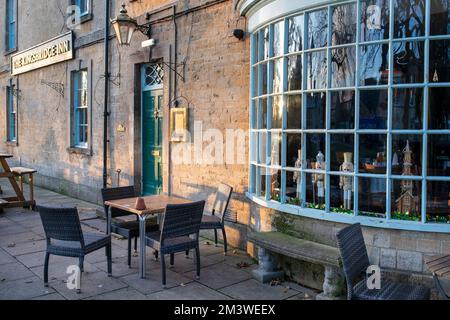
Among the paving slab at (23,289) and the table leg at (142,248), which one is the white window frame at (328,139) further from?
the paving slab at (23,289)

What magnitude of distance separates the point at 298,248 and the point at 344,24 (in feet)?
8.21

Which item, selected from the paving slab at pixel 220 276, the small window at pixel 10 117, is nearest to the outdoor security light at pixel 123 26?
the paving slab at pixel 220 276

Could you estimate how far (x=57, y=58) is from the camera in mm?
12500

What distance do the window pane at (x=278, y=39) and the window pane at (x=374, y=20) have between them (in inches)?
45.4

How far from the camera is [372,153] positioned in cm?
467

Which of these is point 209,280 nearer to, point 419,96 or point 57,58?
point 419,96

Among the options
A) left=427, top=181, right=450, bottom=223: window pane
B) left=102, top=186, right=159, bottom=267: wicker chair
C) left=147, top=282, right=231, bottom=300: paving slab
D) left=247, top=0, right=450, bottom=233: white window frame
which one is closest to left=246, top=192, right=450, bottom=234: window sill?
left=247, top=0, right=450, bottom=233: white window frame

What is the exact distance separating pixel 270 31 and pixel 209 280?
10.7 feet

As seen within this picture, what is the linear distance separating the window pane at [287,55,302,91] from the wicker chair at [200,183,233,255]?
1870mm

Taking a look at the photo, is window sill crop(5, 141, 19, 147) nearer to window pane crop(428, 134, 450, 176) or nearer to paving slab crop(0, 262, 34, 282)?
paving slab crop(0, 262, 34, 282)

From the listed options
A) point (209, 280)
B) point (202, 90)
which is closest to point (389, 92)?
point (209, 280)

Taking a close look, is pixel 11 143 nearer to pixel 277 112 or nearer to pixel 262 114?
pixel 262 114

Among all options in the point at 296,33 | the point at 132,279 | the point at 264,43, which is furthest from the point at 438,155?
the point at 132,279

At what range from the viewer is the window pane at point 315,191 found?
513 cm
